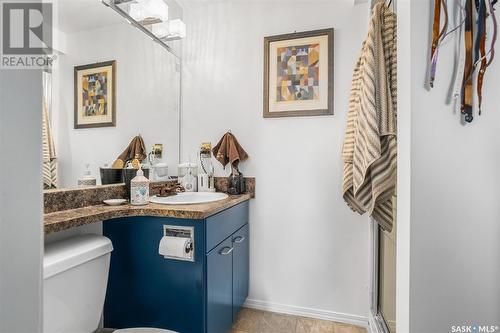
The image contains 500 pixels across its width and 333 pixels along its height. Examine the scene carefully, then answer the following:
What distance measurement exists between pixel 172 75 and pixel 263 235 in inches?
58.7

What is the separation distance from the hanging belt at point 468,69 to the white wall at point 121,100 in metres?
1.65

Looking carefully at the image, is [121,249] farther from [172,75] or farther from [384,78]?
[384,78]

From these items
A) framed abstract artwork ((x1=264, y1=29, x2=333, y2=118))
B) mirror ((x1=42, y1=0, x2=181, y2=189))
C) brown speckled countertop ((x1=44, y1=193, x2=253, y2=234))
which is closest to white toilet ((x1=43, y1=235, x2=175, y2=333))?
brown speckled countertop ((x1=44, y1=193, x2=253, y2=234))

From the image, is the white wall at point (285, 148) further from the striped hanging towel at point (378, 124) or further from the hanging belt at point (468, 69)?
the hanging belt at point (468, 69)

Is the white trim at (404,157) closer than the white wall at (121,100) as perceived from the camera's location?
Yes

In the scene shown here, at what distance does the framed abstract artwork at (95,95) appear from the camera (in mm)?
1339

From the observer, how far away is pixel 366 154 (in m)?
1.11

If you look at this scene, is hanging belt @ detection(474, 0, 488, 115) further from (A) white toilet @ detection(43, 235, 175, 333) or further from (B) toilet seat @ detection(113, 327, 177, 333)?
(B) toilet seat @ detection(113, 327, 177, 333)

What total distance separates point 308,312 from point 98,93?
205cm

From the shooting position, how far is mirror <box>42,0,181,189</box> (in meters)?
1.22

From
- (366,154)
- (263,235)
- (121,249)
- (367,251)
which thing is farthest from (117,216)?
(367,251)

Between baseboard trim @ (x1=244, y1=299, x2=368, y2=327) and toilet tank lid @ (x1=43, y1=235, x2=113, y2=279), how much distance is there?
1.25 meters

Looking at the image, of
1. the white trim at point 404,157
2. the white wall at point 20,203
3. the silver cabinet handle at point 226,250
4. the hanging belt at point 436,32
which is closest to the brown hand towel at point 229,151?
the silver cabinet handle at point 226,250

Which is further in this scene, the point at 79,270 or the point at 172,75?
the point at 172,75
